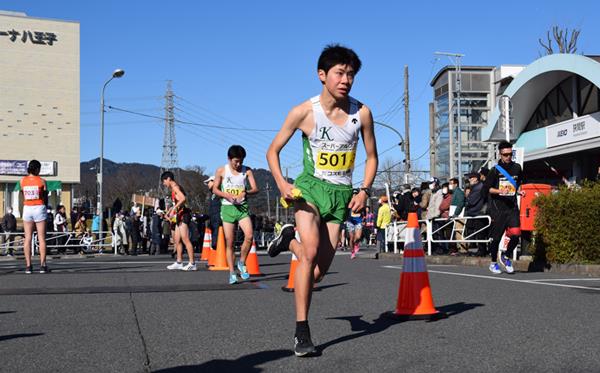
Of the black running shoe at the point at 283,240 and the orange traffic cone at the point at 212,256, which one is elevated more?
the black running shoe at the point at 283,240

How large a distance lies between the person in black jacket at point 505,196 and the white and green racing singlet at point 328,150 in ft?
21.1

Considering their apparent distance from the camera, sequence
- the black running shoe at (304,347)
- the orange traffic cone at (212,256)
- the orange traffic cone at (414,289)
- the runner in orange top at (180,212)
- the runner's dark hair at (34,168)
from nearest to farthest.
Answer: the black running shoe at (304,347)
the orange traffic cone at (414,289)
the runner's dark hair at (34,168)
the runner in orange top at (180,212)
the orange traffic cone at (212,256)

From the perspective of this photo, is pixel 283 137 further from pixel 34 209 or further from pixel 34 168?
pixel 34 168

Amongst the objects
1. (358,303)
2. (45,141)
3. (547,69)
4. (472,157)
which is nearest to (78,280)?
(358,303)

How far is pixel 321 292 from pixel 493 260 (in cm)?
399

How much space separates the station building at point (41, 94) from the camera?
203ft

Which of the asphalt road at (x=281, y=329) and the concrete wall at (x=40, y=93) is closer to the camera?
the asphalt road at (x=281, y=329)

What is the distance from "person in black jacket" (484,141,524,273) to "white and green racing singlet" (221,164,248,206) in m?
3.54

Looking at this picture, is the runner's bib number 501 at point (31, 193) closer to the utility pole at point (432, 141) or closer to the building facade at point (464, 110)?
the building facade at point (464, 110)

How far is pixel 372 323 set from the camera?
6176 mm

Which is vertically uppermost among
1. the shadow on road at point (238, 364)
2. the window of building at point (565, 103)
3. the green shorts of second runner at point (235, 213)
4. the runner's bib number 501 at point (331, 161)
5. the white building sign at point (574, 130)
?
the window of building at point (565, 103)

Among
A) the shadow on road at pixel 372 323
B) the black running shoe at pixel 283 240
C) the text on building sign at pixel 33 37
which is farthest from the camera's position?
the text on building sign at pixel 33 37

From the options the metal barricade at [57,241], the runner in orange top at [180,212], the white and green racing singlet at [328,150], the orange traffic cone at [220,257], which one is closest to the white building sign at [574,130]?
the metal barricade at [57,241]

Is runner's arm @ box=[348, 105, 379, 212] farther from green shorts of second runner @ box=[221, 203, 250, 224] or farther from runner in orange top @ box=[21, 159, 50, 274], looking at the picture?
runner in orange top @ box=[21, 159, 50, 274]
